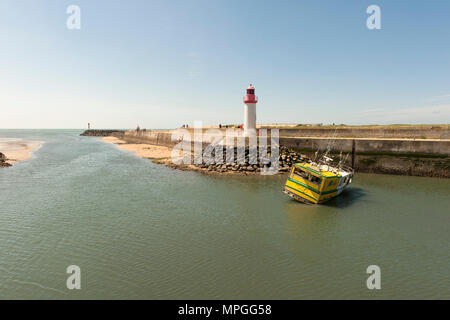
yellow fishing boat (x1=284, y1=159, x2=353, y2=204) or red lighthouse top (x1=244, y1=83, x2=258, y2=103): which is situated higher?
red lighthouse top (x1=244, y1=83, x2=258, y2=103)

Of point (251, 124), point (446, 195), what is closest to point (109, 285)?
point (446, 195)
